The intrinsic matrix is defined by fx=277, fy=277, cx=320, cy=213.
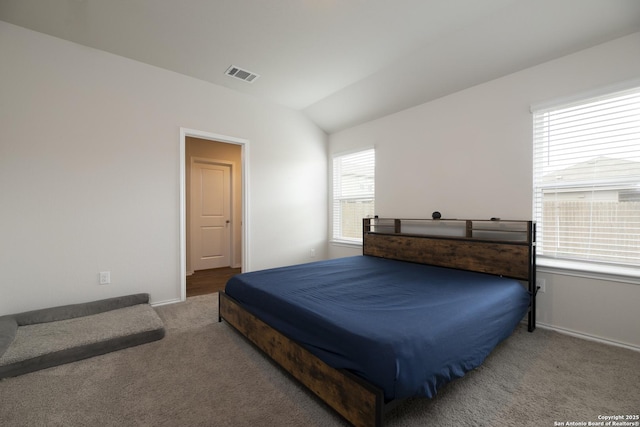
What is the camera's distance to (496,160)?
2.87 meters

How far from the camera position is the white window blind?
2.22m

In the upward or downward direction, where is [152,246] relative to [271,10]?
downward

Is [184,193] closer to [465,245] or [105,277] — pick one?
[105,277]

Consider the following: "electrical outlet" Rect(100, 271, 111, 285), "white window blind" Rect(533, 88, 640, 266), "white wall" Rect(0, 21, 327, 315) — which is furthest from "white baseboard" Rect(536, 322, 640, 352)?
"electrical outlet" Rect(100, 271, 111, 285)

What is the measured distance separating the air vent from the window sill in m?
3.66

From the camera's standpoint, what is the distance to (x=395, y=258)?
3.47 m

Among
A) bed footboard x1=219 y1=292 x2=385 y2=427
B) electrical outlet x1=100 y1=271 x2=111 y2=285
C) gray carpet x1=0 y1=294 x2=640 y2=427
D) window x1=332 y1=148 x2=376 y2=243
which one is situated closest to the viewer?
bed footboard x1=219 y1=292 x2=385 y2=427

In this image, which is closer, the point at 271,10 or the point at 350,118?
the point at 271,10

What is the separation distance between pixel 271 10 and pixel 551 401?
336cm

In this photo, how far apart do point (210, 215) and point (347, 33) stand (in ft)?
13.1

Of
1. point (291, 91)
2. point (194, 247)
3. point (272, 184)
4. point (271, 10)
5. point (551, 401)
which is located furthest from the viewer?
point (194, 247)

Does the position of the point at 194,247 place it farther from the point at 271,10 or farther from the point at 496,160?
the point at 496,160

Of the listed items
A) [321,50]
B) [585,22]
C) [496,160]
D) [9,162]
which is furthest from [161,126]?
[585,22]

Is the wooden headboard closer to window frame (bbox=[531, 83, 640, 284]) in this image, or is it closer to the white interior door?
window frame (bbox=[531, 83, 640, 284])
